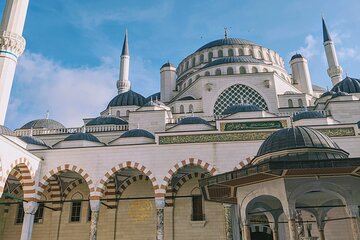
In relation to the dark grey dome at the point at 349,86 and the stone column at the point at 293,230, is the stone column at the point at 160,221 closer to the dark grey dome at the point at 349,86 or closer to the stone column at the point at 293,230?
the stone column at the point at 293,230

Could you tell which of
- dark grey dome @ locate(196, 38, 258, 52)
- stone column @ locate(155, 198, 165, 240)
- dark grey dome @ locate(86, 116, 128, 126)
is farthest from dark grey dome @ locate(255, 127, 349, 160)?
dark grey dome @ locate(196, 38, 258, 52)

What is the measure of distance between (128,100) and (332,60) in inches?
571

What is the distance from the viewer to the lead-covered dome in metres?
6.27

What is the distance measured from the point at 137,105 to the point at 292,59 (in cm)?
1093

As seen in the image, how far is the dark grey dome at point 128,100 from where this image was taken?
20.8 metres

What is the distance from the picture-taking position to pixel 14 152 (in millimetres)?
11016

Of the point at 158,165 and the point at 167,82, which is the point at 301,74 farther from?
the point at 158,165

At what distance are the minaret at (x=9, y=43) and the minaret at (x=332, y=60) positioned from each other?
1934cm

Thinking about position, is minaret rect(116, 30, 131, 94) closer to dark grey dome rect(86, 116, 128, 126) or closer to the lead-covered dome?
dark grey dome rect(86, 116, 128, 126)

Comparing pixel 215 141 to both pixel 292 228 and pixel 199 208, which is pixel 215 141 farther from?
pixel 292 228

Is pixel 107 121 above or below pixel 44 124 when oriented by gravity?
below

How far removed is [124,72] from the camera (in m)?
25.4

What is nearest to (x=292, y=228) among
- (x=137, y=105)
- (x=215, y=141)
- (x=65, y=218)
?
(x=215, y=141)

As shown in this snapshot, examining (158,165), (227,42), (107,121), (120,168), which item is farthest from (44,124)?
(227,42)
